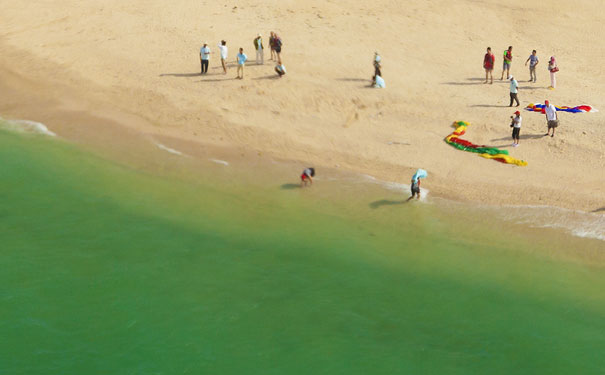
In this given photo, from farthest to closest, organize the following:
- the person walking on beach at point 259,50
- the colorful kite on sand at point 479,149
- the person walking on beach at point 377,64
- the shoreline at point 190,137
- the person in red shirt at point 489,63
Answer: the person walking on beach at point 259,50, the person in red shirt at point 489,63, the person walking on beach at point 377,64, the colorful kite on sand at point 479,149, the shoreline at point 190,137

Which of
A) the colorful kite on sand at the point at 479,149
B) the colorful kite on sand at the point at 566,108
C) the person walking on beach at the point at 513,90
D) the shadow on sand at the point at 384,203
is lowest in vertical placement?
the shadow on sand at the point at 384,203

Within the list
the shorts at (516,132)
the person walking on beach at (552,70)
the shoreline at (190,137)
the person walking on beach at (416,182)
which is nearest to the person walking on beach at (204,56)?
the shoreline at (190,137)

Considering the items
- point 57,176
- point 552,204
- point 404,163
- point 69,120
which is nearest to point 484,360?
point 552,204

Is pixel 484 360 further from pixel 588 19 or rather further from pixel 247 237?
pixel 588 19

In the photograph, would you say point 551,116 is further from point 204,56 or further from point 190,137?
point 204,56

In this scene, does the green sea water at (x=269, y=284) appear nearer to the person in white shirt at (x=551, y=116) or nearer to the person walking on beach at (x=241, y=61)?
the person in white shirt at (x=551, y=116)

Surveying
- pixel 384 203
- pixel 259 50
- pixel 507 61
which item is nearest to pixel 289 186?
pixel 384 203

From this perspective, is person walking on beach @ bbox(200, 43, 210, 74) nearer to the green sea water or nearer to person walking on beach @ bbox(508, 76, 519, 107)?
the green sea water
